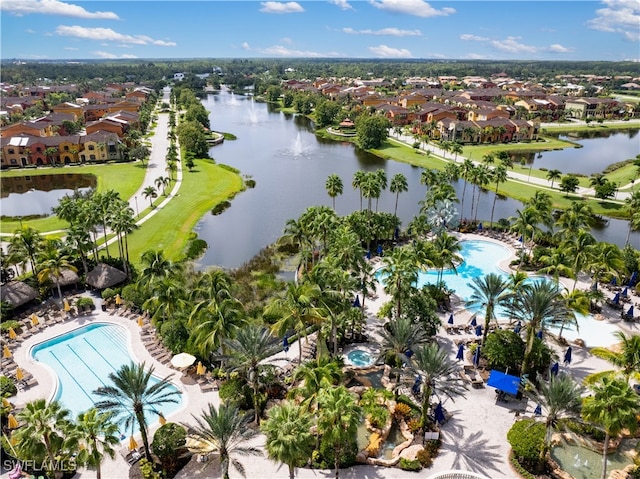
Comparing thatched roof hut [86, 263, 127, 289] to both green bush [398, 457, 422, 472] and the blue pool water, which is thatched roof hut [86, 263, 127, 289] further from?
green bush [398, 457, 422, 472]

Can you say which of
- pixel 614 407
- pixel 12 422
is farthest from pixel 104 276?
pixel 614 407

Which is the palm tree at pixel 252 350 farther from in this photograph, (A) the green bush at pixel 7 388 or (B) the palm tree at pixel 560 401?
(A) the green bush at pixel 7 388

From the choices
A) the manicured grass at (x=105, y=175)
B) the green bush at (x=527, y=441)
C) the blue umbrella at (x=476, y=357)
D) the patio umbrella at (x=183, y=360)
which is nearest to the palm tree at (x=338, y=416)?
the green bush at (x=527, y=441)

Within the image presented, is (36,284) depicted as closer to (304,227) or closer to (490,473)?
(304,227)

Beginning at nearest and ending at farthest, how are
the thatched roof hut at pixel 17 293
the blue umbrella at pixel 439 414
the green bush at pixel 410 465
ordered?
the green bush at pixel 410 465 < the blue umbrella at pixel 439 414 < the thatched roof hut at pixel 17 293

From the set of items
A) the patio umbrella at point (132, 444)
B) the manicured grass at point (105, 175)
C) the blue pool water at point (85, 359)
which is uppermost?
the manicured grass at point (105, 175)

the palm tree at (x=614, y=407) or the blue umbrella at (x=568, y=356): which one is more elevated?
the palm tree at (x=614, y=407)

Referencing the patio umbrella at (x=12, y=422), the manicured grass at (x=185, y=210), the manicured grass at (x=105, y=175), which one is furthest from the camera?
the manicured grass at (x=105, y=175)
